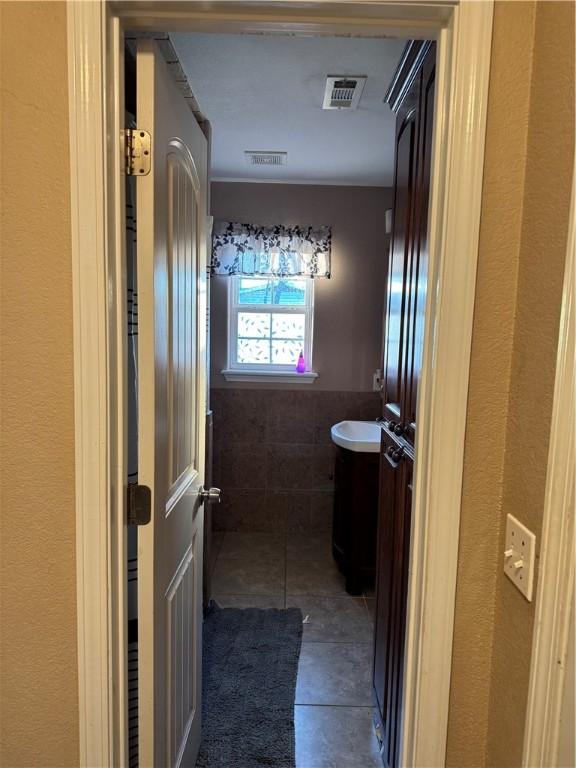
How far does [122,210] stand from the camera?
1.04m

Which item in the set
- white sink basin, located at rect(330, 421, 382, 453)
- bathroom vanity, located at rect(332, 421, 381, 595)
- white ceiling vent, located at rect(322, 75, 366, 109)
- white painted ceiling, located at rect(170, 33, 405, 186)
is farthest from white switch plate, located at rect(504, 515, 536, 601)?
white sink basin, located at rect(330, 421, 382, 453)

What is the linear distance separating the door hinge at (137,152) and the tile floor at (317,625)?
2.01 m

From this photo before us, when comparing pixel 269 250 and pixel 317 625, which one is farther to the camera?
pixel 269 250

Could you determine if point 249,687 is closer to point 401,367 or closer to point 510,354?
point 401,367

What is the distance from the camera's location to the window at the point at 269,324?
12.5 feet

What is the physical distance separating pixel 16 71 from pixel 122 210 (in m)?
0.31

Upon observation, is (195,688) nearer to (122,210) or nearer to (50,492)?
(50,492)

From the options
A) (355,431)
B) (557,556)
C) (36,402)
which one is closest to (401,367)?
(557,556)

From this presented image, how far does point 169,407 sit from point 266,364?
2549 millimetres

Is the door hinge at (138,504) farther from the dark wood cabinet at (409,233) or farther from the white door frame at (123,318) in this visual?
the dark wood cabinet at (409,233)

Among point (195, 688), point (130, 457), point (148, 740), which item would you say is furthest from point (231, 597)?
point (130, 457)

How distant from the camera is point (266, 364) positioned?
3840 millimetres

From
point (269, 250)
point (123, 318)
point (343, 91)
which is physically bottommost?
point (123, 318)

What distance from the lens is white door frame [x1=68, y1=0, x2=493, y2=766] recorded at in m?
0.95
